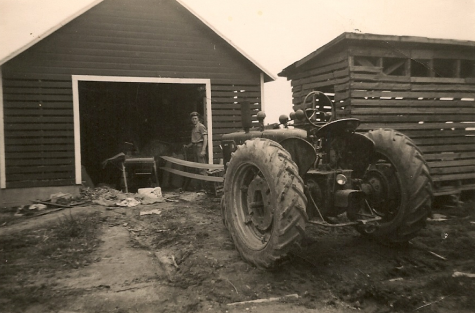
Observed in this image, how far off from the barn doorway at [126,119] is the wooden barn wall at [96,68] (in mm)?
3428

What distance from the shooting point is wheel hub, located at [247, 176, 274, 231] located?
408cm

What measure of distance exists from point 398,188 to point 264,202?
5.56 feet

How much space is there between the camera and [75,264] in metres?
4.54

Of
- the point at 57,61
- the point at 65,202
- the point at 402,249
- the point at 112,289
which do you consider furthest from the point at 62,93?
the point at 402,249

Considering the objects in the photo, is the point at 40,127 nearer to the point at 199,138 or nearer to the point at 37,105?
the point at 37,105

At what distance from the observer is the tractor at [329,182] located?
155 inches

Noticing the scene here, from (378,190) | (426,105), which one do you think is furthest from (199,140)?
(378,190)

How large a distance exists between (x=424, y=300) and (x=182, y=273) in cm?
247

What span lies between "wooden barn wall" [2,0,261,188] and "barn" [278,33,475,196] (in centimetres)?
298

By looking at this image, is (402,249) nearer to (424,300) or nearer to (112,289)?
(424,300)

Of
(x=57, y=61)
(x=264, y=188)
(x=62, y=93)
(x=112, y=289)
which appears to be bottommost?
(x=112, y=289)

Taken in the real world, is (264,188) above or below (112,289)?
above

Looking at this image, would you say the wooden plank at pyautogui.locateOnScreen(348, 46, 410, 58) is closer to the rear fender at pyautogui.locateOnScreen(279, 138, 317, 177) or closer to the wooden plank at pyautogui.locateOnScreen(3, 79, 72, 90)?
the rear fender at pyautogui.locateOnScreen(279, 138, 317, 177)

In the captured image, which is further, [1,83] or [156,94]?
[156,94]
